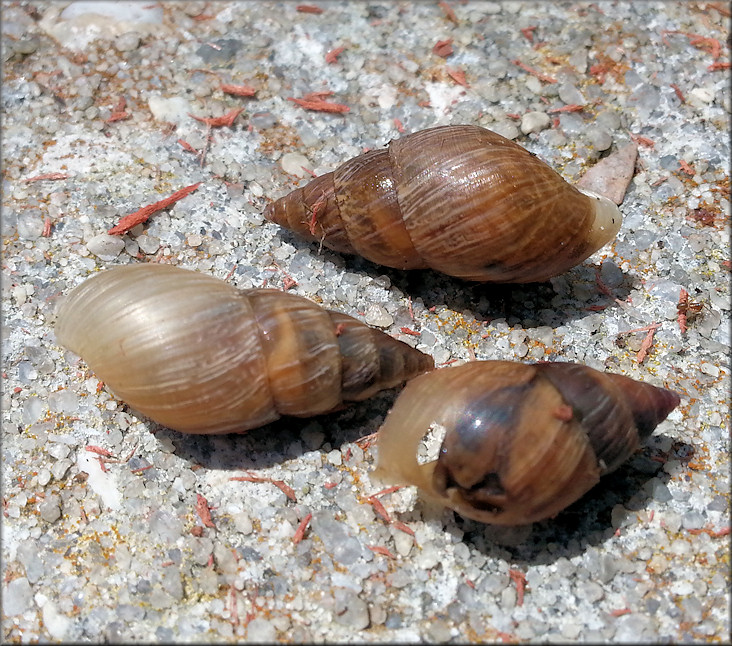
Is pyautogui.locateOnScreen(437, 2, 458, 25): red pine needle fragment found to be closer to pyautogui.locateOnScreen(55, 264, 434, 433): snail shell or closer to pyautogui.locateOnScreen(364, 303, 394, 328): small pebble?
pyautogui.locateOnScreen(364, 303, 394, 328): small pebble

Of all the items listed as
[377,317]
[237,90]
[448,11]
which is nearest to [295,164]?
[237,90]

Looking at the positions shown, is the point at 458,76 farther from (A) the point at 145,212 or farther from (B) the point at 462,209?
(A) the point at 145,212

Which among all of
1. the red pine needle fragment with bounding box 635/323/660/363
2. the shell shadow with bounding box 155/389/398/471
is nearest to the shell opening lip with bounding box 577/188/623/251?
the red pine needle fragment with bounding box 635/323/660/363

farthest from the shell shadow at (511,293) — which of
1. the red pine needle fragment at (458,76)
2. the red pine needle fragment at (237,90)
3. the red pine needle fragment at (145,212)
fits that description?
the red pine needle fragment at (458,76)

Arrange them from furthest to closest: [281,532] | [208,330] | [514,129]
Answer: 1. [514,129]
2. [281,532]
3. [208,330]

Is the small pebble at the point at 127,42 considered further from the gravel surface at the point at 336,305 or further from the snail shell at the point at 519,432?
the snail shell at the point at 519,432

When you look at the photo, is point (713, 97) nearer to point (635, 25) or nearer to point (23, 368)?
point (635, 25)

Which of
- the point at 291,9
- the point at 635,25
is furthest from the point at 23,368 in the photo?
the point at 635,25
